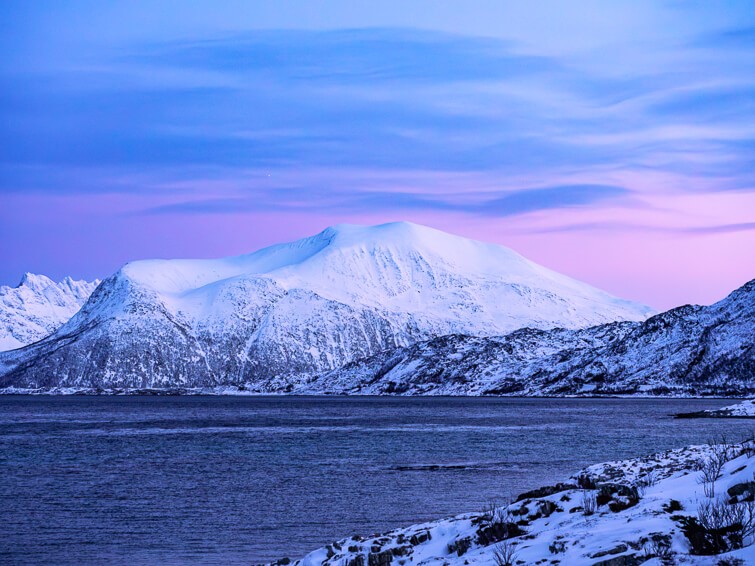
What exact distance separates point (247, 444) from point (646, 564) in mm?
84475

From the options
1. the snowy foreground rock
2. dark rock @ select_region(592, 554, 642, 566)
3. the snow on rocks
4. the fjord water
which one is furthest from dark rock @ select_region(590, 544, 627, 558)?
the snow on rocks

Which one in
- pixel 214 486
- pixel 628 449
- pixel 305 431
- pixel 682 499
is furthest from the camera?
pixel 305 431

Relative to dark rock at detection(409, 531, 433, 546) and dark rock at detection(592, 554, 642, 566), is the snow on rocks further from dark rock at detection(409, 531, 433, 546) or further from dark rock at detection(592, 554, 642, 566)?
dark rock at detection(592, 554, 642, 566)

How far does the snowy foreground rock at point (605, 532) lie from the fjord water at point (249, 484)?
11227mm

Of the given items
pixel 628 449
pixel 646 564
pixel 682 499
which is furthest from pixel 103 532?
pixel 628 449

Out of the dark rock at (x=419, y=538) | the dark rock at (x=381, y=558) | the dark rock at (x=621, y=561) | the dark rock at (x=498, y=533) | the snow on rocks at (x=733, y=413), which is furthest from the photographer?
the snow on rocks at (x=733, y=413)

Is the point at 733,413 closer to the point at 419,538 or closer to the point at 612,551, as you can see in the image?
the point at 419,538

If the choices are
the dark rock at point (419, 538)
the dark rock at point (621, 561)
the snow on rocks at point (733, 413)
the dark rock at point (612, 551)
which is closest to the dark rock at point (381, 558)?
the dark rock at point (419, 538)

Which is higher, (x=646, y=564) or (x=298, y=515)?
(x=646, y=564)

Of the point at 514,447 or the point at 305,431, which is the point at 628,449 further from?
the point at 305,431

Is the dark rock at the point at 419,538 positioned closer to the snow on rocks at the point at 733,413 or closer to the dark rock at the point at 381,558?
the dark rock at the point at 381,558

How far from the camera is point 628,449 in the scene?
279ft

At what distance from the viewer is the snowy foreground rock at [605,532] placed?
62.8 feet

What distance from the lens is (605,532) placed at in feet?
69.4
